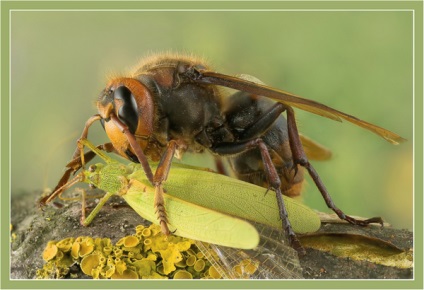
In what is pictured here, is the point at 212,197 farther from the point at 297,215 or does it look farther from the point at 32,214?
the point at 32,214

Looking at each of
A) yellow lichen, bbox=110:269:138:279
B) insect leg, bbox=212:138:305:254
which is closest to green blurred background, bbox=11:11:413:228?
insect leg, bbox=212:138:305:254

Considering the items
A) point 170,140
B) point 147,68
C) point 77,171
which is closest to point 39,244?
point 77,171

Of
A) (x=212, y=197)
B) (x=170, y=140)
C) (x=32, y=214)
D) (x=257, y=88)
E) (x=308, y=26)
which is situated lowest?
(x=32, y=214)

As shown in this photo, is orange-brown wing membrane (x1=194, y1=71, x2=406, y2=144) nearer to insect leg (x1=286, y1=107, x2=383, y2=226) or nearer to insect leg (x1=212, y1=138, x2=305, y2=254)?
insect leg (x1=286, y1=107, x2=383, y2=226)

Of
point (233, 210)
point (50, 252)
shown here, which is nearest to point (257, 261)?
point (233, 210)

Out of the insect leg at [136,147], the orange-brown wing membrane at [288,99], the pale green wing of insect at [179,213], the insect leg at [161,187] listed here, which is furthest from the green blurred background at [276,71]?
the insect leg at [161,187]

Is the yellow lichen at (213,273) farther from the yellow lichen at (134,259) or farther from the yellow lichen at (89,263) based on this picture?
the yellow lichen at (89,263)

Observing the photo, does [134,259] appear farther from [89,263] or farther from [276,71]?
[276,71]
